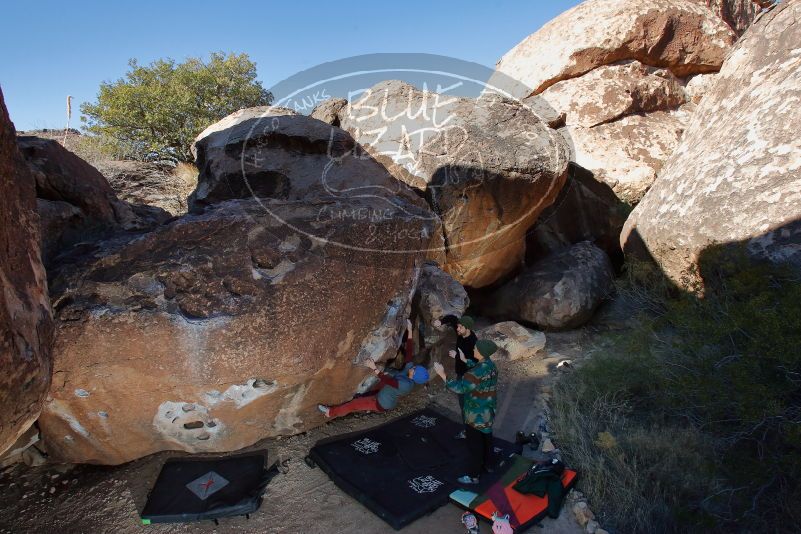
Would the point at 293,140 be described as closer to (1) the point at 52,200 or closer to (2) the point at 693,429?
(1) the point at 52,200

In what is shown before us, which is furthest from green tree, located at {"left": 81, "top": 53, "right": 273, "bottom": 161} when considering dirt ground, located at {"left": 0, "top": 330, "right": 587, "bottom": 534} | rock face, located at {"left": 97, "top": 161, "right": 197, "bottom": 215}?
dirt ground, located at {"left": 0, "top": 330, "right": 587, "bottom": 534}

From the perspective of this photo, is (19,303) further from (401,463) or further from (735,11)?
(735,11)

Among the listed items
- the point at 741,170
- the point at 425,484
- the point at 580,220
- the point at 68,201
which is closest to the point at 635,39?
the point at 580,220

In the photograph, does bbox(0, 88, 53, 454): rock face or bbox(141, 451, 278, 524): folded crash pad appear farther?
bbox(141, 451, 278, 524): folded crash pad

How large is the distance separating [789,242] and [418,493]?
3.51 metres

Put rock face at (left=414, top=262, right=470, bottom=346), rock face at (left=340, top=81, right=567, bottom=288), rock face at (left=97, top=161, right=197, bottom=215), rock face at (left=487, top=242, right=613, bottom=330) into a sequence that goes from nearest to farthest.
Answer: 1. rock face at (left=414, top=262, right=470, bottom=346)
2. rock face at (left=340, top=81, right=567, bottom=288)
3. rock face at (left=487, top=242, right=613, bottom=330)
4. rock face at (left=97, top=161, right=197, bottom=215)

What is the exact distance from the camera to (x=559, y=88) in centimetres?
781

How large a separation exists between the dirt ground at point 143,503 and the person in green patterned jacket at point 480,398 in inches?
16.3

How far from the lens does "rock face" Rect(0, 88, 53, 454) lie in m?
2.06

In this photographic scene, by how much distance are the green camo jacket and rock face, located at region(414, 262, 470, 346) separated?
140cm

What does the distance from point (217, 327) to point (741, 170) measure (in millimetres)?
4640

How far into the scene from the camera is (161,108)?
10.7 meters

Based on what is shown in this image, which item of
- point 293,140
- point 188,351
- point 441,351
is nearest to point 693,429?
point 441,351

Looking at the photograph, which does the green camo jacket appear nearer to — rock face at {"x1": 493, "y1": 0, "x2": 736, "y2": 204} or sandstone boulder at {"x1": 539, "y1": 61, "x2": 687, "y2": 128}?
rock face at {"x1": 493, "y1": 0, "x2": 736, "y2": 204}
